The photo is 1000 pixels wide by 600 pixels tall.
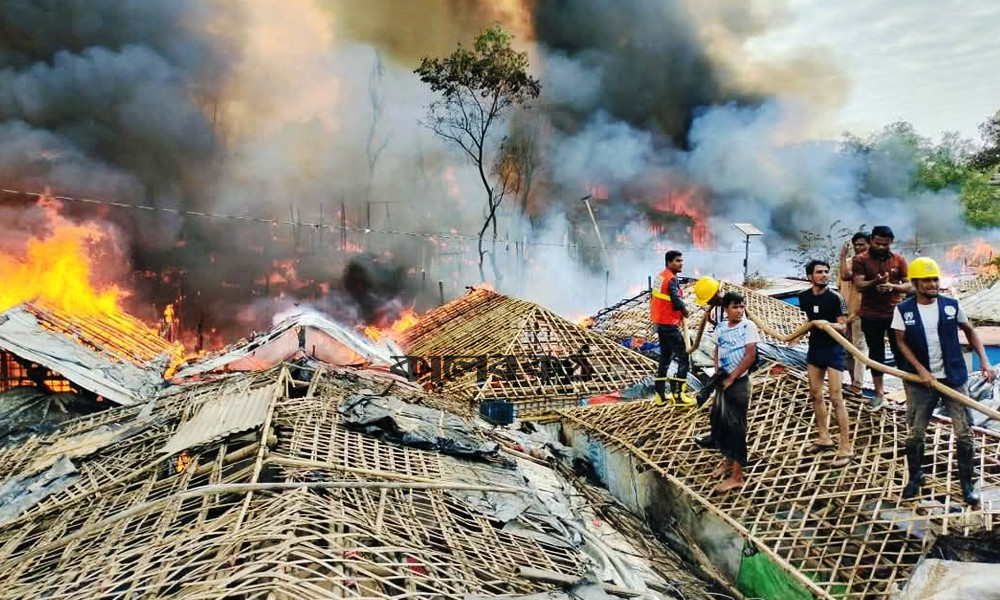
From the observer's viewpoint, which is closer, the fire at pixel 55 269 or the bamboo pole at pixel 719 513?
the bamboo pole at pixel 719 513

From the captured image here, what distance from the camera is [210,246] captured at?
2083 centimetres

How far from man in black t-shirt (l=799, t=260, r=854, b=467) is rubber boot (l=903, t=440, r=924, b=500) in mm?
685

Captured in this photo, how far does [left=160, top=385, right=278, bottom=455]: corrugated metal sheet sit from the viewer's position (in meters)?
5.12

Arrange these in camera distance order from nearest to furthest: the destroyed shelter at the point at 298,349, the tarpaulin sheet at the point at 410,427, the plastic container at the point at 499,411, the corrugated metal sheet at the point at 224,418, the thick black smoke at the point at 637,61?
the corrugated metal sheet at the point at 224,418 → the tarpaulin sheet at the point at 410,427 → the plastic container at the point at 499,411 → the destroyed shelter at the point at 298,349 → the thick black smoke at the point at 637,61

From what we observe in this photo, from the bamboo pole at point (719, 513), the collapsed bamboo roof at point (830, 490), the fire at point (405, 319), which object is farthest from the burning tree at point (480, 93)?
the collapsed bamboo roof at point (830, 490)

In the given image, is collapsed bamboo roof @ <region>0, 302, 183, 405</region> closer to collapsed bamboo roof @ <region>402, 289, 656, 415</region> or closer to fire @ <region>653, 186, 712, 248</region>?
collapsed bamboo roof @ <region>402, 289, 656, 415</region>

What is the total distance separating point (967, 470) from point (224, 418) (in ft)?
21.5

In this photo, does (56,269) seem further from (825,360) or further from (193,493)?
(825,360)

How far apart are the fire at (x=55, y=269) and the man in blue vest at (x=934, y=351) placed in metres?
17.0

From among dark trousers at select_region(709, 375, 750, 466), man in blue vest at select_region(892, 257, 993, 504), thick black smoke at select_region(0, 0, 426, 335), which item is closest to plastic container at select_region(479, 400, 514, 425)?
dark trousers at select_region(709, 375, 750, 466)

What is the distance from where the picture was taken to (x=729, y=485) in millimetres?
6141

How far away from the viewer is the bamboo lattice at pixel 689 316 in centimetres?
1515

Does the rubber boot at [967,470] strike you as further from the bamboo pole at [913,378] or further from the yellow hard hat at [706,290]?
the yellow hard hat at [706,290]

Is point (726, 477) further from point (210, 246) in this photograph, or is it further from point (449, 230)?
point (449, 230)
